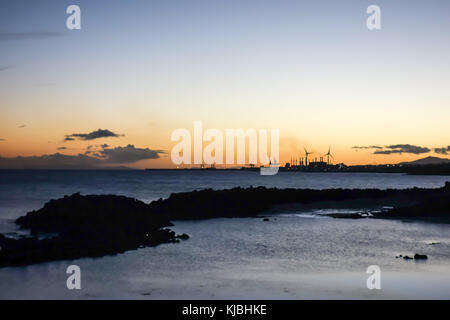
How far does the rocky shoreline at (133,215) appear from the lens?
1989 cm

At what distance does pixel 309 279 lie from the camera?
53.1 feet

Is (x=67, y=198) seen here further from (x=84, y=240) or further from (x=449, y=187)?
(x=449, y=187)

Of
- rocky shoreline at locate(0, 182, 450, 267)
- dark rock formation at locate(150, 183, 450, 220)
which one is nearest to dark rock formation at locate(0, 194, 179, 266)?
rocky shoreline at locate(0, 182, 450, 267)

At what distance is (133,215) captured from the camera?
26.3 metres

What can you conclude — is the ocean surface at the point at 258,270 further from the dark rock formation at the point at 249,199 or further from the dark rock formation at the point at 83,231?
the dark rock formation at the point at 249,199

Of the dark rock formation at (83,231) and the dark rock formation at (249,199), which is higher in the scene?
the dark rock formation at (83,231)

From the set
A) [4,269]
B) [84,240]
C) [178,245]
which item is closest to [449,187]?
[178,245]

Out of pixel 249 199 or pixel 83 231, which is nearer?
pixel 83 231

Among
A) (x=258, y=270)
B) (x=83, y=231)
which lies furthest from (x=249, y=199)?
(x=258, y=270)

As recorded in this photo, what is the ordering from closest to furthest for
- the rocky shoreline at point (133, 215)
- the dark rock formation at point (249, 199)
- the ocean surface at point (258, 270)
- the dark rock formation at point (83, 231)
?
the ocean surface at point (258, 270) → the dark rock formation at point (83, 231) → the rocky shoreline at point (133, 215) → the dark rock formation at point (249, 199)

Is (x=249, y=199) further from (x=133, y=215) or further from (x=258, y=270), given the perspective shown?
(x=258, y=270)

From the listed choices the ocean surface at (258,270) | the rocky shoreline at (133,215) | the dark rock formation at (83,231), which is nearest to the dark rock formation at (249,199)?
the rocky shoreline at (133,215)

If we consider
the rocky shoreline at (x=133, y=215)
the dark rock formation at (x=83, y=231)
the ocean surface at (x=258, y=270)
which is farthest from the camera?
the rocky shoreline at (x=133, y=215)
